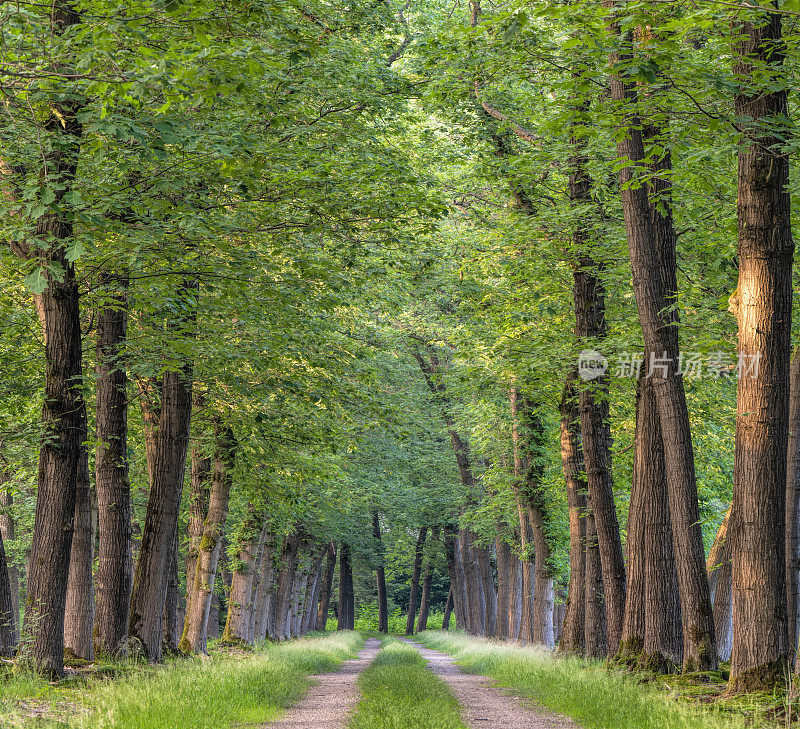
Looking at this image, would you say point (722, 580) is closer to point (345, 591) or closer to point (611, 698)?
point (611, 698)

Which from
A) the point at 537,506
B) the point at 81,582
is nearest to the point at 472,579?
the point at 537,506

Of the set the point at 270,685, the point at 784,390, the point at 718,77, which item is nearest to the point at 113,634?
the point at 270,685

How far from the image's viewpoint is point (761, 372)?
784 cm

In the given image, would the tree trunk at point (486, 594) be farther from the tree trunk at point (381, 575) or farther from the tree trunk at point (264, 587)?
the tree trunk at point (381, 575)

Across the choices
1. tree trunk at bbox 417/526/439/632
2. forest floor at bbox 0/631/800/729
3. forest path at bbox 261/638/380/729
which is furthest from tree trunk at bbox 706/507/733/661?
tree trunk at bbox 417/526/439/632

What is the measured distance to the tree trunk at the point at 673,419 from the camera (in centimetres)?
988

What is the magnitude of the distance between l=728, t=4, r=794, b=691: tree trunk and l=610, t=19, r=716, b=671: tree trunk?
5.83ft

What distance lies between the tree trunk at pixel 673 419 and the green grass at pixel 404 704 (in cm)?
332

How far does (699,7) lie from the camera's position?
712cm

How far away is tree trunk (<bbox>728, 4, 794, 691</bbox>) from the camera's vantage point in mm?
7543

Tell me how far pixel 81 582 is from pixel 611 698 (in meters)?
8.79

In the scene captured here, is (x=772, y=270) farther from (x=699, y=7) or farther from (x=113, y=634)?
(x=113, y=634)

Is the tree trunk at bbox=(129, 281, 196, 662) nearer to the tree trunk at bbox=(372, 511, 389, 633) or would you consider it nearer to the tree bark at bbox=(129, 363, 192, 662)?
the tree bark at bbox=(129, 363, 192, 662)

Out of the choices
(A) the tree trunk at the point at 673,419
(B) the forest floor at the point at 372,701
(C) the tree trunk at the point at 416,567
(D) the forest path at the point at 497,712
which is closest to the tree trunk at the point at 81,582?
(B) the forest floor at the point at 372,701
